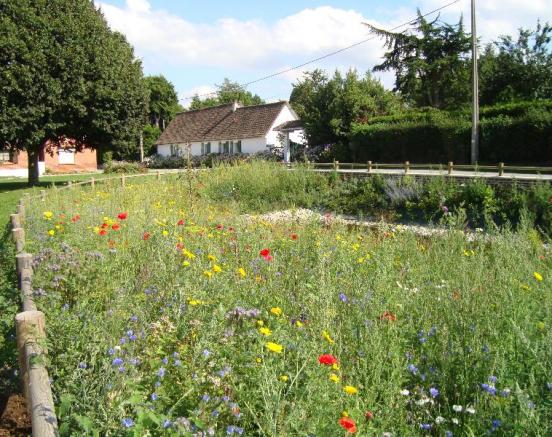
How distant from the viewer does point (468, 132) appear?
27.3 meters

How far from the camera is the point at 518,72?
3444 cm

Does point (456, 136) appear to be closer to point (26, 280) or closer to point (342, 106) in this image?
point (342, 106)

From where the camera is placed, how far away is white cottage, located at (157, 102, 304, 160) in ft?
146

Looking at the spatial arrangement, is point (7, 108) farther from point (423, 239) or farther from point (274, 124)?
point (274, 124)

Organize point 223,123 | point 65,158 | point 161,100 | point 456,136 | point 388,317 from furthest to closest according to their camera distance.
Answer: point 161,100
point 223,123
point 65,158
point 456,136
point 388,317

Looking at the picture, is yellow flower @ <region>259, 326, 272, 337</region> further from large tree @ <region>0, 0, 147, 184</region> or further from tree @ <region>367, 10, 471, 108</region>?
tree @ <region>367, 10, 471, 108</region>

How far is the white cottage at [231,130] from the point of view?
44625 mm

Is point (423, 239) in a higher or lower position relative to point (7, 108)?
lower

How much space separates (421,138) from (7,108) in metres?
20.4

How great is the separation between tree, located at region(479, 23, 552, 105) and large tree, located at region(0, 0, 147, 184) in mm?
23042

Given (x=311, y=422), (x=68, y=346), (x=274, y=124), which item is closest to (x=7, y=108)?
(x=68, y=346)

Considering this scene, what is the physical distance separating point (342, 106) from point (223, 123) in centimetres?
1784

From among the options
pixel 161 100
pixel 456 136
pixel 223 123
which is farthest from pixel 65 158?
pixel 456 136

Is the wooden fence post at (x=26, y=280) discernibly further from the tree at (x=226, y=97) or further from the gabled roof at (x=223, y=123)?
the tree at (x=226, y=97)
